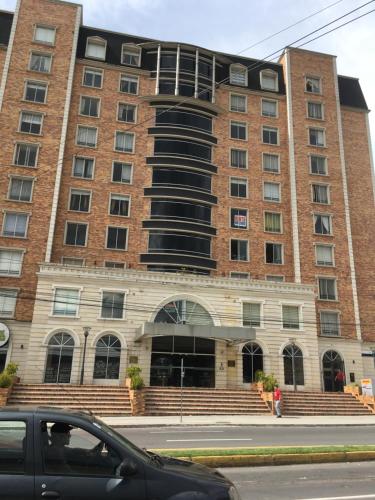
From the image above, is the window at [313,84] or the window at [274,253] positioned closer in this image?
the window at [274,253]

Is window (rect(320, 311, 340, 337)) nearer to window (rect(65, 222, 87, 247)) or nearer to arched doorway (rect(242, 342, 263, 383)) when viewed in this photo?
arched doorway (rect(242, 342, 263, 383))

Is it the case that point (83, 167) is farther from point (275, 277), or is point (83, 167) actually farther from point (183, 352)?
point (275, 277)

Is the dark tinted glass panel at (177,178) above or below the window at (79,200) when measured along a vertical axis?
above

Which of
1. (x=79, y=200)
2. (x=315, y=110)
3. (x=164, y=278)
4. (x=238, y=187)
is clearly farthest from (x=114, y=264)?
(x=315, y=110)

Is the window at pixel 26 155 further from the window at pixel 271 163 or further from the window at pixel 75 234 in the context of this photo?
the window at pixel 271 163

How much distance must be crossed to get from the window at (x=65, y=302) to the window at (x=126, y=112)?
17798 mm

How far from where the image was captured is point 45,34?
132 ft

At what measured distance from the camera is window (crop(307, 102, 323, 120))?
45.0 metres

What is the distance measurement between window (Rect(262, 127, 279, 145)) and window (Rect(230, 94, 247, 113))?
9.82ft

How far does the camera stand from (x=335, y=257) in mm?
40500

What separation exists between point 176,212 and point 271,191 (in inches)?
396

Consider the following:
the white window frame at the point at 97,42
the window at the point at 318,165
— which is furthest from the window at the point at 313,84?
the white window frame at the point at 97,42

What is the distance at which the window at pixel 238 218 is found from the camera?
39938mm

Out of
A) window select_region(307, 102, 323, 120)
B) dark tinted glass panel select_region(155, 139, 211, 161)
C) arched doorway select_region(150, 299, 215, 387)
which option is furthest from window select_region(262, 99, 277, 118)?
arched doorway select_region(150, 299, 215, 387)
